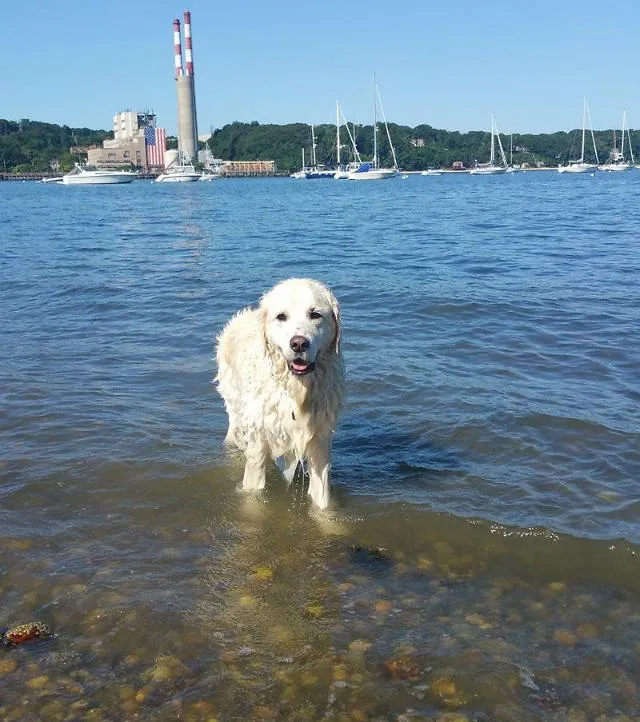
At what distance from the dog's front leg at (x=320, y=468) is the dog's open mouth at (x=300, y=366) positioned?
0.72 meters

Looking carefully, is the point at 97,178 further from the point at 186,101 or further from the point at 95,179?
the point at 186,101

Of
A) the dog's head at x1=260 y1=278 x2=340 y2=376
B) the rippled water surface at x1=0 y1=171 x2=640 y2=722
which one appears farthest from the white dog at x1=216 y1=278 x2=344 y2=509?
the rippled water surface at x1=0 y1=171 x2=640 y2=722

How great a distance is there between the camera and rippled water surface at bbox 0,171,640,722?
142 inches

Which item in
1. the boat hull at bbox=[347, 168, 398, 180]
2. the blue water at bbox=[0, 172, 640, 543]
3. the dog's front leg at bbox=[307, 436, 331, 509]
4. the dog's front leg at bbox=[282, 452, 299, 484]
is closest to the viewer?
the dog's front leg at bbox=[307, 436, 331, 509]

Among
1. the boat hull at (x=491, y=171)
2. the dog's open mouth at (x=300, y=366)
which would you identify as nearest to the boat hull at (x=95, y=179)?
the boat hull at (x=491, y=171)

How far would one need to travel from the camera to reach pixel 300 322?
5.09m

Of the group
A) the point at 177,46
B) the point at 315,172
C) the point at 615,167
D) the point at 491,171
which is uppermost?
the point at 177,46

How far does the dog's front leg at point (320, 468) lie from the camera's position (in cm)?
564

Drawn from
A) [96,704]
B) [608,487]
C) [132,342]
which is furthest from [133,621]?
[132,342]

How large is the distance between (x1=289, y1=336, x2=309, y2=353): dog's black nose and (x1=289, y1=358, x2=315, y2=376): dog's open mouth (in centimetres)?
8

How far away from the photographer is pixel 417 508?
5656 mm

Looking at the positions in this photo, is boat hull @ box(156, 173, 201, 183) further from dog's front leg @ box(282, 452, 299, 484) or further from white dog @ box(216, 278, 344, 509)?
white dog @ box(216, 278, 344, 509)

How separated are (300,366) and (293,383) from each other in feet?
1.19

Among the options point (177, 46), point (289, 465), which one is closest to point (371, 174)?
point (177, 46)
